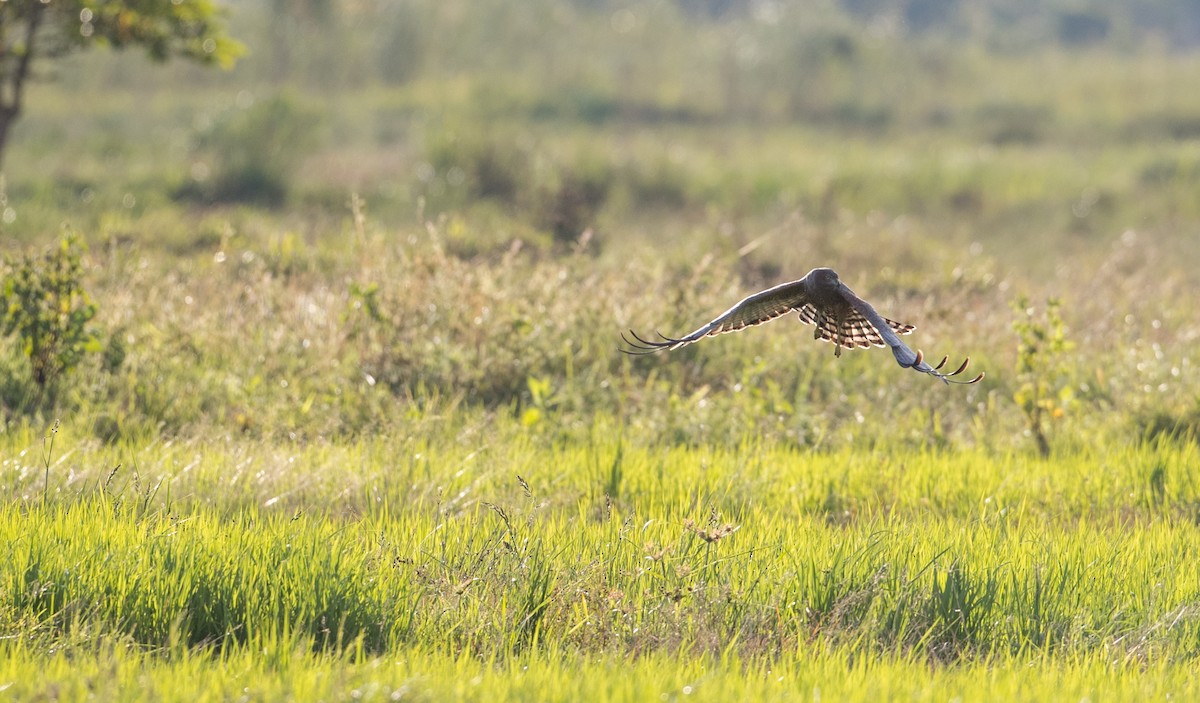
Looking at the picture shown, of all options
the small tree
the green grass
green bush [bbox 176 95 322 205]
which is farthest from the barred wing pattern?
green bush [bbox 176 95 322 205]

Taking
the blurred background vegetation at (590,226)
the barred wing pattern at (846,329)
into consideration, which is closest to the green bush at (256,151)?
the blurred background vegetation at (590,226)

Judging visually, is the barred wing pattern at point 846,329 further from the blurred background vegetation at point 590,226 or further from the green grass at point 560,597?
the blurred background vegetation at point 590,226

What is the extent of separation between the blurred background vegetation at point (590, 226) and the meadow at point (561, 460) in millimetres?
55

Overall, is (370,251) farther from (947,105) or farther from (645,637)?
(947,105)

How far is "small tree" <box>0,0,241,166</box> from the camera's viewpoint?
9688 mm

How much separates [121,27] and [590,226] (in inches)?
209

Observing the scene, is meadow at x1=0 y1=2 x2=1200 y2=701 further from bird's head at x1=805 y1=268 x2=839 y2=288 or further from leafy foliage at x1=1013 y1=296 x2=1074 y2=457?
bird's head at x1=805 y1=268 x2=839 y2=288

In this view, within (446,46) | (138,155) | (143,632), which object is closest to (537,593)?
(143,632)

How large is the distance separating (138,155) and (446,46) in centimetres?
1595

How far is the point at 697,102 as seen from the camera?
28.5 meters

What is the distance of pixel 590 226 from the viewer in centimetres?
1366

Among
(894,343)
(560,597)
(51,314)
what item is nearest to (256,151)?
(51,314)

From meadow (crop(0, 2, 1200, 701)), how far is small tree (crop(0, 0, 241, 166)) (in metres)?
1.58

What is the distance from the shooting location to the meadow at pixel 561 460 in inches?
152
